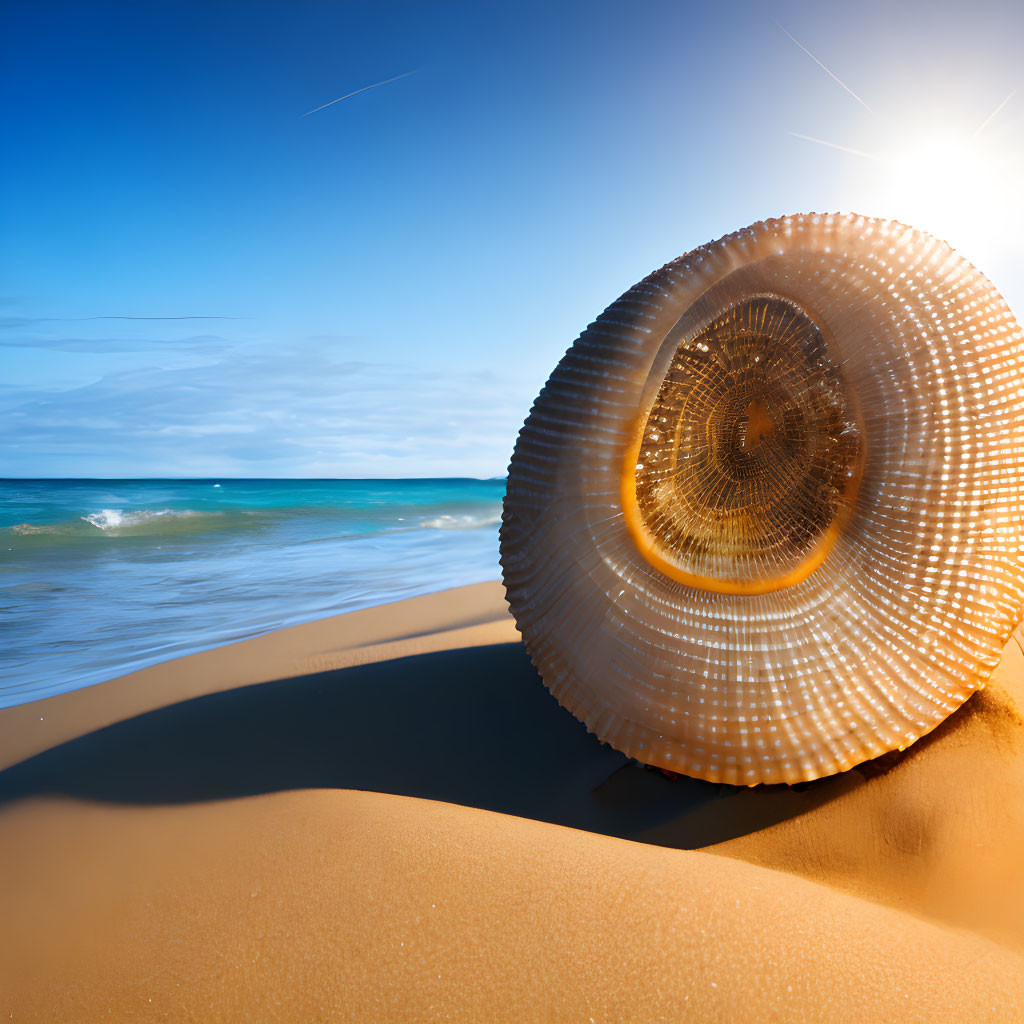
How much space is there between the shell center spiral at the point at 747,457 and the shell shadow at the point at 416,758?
Result: 0.67 m

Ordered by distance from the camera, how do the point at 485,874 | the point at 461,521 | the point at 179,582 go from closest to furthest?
the point at 485,874 → the point at 179,582 → the point at 461,521

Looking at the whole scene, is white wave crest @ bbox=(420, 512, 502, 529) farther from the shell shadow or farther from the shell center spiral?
the shell center spiral

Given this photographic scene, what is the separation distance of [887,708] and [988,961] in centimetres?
56

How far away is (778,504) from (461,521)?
16.7 meters

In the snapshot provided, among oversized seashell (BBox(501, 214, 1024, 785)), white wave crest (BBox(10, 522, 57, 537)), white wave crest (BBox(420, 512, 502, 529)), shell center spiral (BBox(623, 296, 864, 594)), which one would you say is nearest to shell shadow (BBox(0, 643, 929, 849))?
oversized seashell (BBox(501, 214, 1024, 785))

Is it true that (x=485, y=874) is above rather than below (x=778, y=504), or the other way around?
below

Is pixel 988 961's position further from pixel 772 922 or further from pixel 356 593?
pixel 356 593

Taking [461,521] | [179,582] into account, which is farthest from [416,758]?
[461,521]

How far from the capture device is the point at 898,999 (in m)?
1.19

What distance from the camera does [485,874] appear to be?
150cm

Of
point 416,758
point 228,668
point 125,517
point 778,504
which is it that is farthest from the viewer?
point 125,517

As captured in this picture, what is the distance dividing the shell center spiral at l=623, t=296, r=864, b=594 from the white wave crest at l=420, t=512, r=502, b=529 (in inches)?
Result: 564

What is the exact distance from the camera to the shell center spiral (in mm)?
1914

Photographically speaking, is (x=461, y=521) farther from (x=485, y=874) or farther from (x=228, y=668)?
(x=485, y=874)
